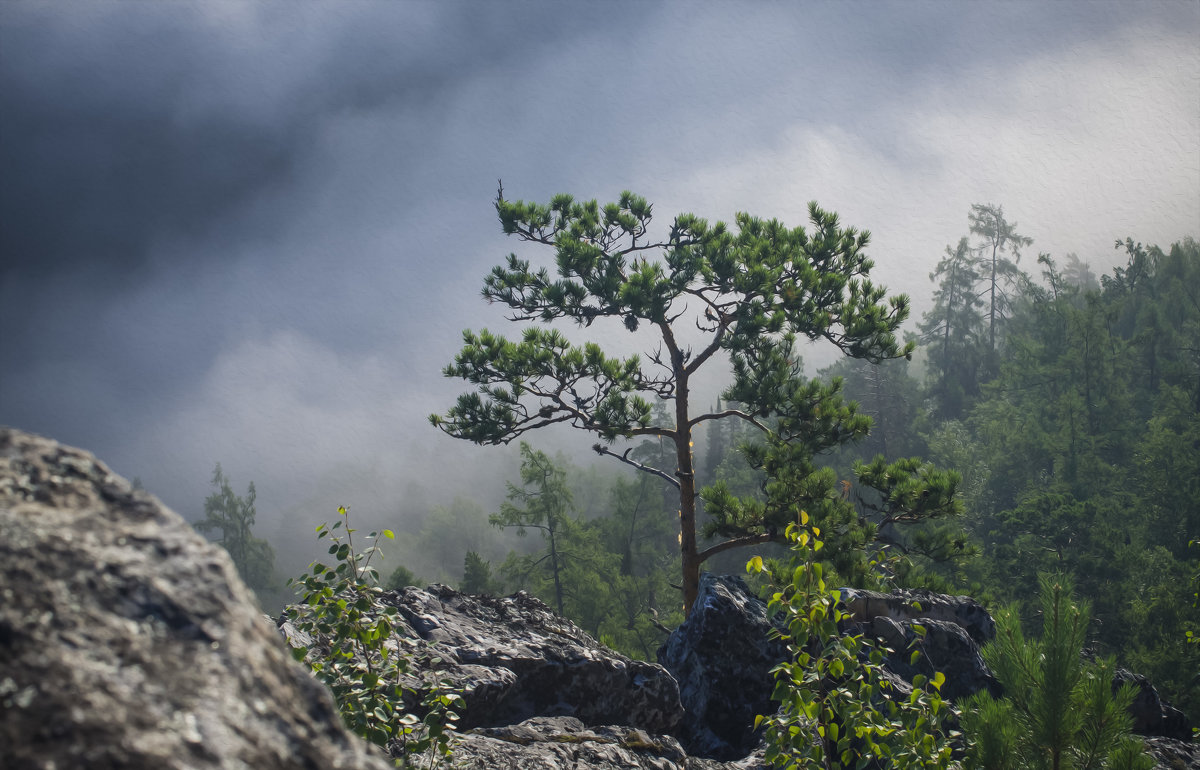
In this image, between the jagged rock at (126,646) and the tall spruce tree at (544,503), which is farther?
the tall spruce tree at (544,503)

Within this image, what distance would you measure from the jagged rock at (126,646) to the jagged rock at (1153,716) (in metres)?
6.84

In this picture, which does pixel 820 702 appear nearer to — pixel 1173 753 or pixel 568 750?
pixel 568 750

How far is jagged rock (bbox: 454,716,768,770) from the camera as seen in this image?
3473 millimetres

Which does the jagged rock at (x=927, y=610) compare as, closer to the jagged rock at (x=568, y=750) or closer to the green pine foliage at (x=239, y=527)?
the jagged rock at (x=568, y=750)

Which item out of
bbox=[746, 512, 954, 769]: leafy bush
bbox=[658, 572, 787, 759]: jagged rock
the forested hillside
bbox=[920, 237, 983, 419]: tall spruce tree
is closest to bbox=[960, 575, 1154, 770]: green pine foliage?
bbox=[746, 512, 954, 769]: leafy bush

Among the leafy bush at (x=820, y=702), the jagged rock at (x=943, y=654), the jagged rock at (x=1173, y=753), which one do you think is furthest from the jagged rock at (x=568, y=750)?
the jagged rock at (x=1173, y=753)

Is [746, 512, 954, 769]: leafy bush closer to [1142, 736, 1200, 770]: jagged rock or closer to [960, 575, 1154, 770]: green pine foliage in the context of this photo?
[960, 575, 1154, 770]: green pine foliage

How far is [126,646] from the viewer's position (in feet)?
2.98

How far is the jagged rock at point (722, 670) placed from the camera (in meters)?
5.49

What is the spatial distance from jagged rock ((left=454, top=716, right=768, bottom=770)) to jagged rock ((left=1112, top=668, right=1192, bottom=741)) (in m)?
3.66

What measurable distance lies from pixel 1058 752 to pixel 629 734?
2.03 meters

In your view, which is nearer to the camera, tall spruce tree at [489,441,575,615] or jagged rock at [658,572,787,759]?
jagged rock at [658,572,787,759]

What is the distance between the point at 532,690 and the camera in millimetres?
4965

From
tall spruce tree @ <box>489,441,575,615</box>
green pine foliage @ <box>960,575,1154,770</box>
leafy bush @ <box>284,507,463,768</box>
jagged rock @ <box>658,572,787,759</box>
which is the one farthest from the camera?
tall spruce tree @ <box>489,441,575,615</box>
